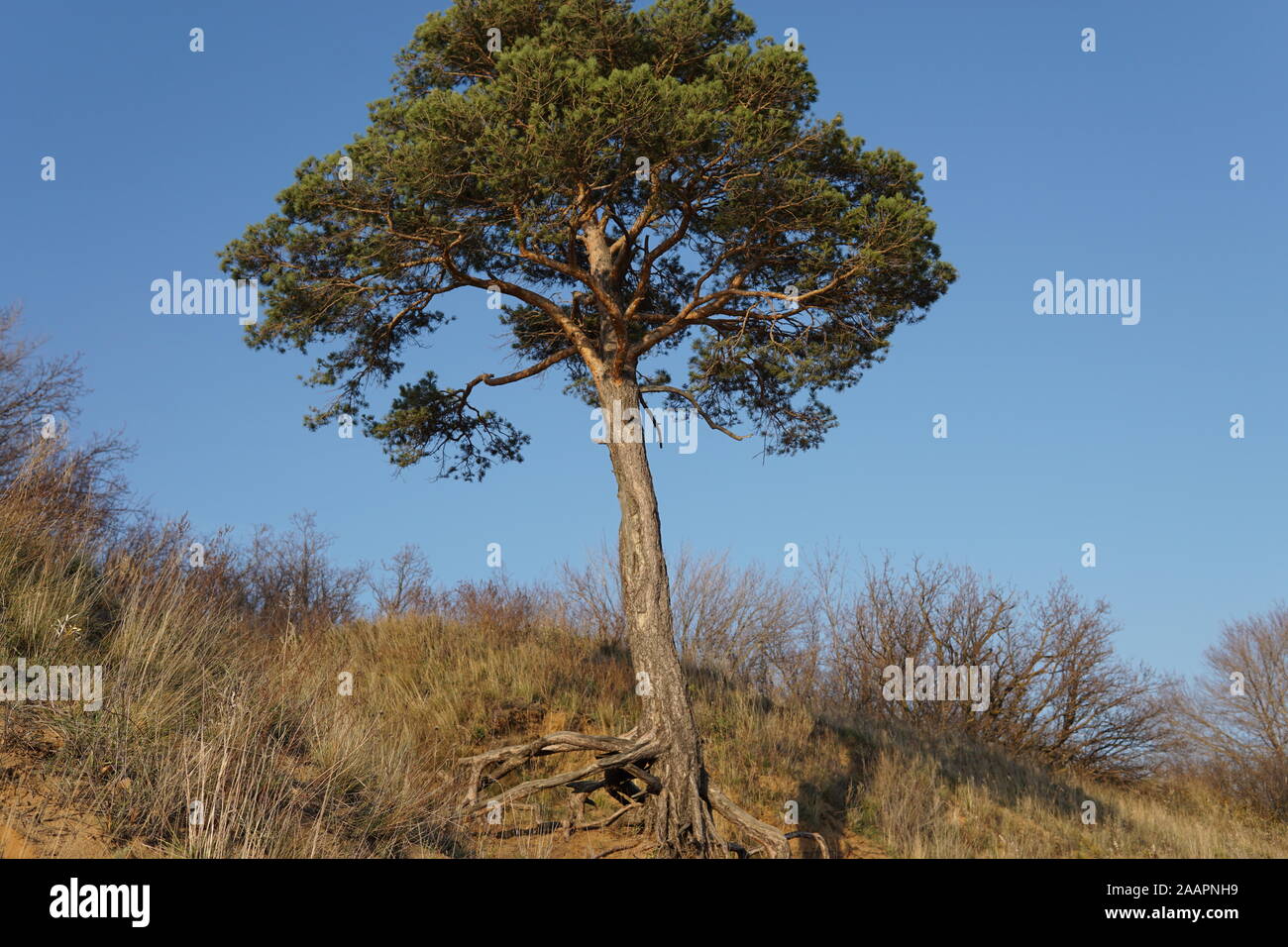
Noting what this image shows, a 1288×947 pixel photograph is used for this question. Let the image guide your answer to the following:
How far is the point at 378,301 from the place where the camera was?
42.8 ft

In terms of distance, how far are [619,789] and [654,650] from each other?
1889mm

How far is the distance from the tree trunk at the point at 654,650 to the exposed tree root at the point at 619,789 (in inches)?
1.4

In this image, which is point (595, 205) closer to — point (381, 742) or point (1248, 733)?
point (381, 742)

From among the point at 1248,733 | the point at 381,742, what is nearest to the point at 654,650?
the point at 381,742

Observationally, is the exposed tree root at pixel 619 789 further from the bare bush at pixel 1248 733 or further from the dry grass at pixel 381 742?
the bare bush at pixel 1248 733

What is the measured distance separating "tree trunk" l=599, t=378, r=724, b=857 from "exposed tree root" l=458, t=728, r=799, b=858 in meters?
0.04

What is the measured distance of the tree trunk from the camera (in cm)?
1099

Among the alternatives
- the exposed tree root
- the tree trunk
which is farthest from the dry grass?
the tree trunk

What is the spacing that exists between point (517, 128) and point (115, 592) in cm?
655

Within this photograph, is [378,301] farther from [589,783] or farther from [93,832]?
[93,832]

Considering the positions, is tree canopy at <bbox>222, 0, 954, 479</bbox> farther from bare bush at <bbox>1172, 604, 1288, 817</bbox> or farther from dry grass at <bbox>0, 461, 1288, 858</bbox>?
bare bush at <bbox>1172, 604, 1288, 817</bbox>

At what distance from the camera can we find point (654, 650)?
11.7 meters

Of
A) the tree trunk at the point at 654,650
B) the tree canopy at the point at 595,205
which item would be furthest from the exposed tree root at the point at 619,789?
the tree canopy at the point at 595,205
